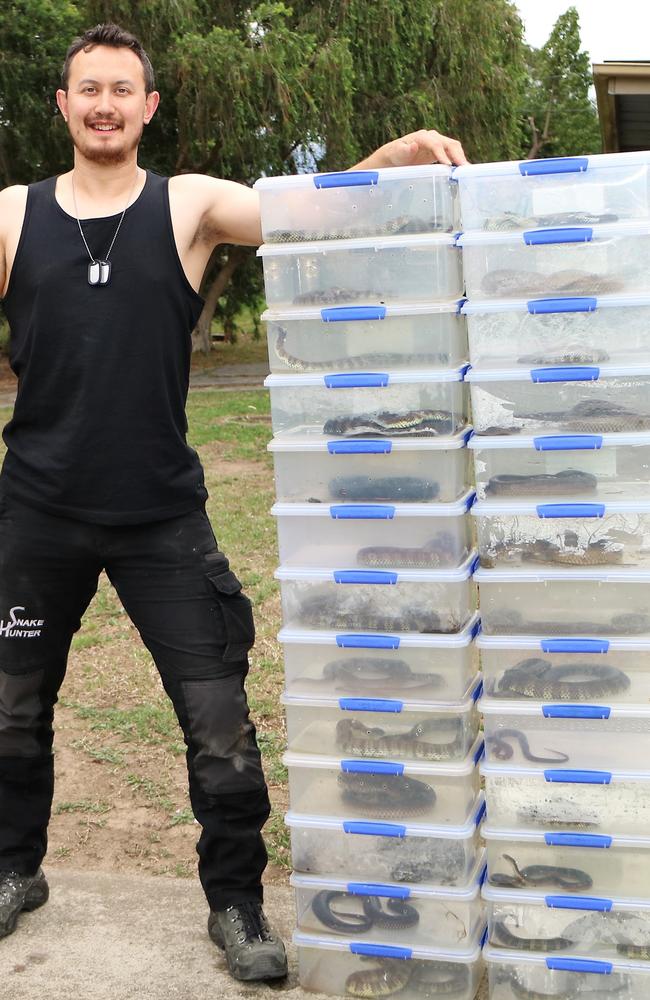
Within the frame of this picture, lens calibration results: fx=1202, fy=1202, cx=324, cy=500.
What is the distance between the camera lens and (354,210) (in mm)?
2793

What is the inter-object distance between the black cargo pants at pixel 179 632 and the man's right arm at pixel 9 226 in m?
0.59


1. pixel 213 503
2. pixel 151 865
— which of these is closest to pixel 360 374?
pixel 151 865

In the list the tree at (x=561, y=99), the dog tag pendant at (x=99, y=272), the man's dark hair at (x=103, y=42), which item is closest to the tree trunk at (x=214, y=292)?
the man's dark hair at (x=103, y=42)

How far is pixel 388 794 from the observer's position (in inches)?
118

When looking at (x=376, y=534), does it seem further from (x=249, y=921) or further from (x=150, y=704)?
(x=150, y=704)

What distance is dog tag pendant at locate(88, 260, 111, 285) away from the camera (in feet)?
9.68

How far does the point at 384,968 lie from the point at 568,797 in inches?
25.8

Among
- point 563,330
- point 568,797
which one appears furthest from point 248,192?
point 568,797

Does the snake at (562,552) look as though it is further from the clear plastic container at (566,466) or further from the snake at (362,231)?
the snake at (362,231)

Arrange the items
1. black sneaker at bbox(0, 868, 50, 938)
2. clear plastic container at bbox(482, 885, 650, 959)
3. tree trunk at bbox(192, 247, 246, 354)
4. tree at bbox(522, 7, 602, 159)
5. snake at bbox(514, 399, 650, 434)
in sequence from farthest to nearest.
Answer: tree at bbox(522, 7, 602, 159) < tree trunk at bbox(192, 247, 246, 354) < black sneaker at bbox(0, 868, 50, 938) < clear plastic container at bbox(482, 885, 650, 959) < snake at bbox(514, 399, 650, 434)

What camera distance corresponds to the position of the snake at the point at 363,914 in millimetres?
2975

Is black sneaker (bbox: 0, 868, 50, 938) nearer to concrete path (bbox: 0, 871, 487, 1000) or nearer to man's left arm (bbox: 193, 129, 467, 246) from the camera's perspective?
concrete path (bbox: 0, 871, 487, 1000)

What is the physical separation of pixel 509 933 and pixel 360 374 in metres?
1.40

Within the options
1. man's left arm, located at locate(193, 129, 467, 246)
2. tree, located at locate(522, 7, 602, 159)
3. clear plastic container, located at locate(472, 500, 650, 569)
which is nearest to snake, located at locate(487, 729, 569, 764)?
clear plastic container, located at locate(472, 500, 650, 569)
